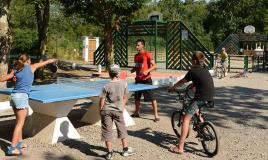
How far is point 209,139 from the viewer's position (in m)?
6.44

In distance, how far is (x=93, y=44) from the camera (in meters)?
32.5

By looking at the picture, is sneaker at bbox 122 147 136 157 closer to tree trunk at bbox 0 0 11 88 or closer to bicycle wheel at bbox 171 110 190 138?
bicycle wheel at bbox 171 110 190 138

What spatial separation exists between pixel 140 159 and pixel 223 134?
2.28 meters

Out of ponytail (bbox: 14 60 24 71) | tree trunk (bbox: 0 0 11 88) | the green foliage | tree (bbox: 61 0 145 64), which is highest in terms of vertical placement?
the green foliage

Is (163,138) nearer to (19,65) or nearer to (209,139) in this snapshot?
(209,139)

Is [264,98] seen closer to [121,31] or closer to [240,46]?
[121,31]

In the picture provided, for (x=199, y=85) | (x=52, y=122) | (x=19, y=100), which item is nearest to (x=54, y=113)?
(x=52, y=122)

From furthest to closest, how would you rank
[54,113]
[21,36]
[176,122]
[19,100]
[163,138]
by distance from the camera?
[21,36]
[176,122]
[163,138]
[54,113]
[19,100]

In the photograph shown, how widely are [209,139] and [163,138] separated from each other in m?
1.37

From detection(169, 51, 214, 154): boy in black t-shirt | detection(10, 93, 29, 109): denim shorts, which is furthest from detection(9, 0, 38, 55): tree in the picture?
detection(169, 51, 214, 154): boy in black t-shirt

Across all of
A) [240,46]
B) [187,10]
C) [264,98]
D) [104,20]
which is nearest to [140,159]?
[264,98]

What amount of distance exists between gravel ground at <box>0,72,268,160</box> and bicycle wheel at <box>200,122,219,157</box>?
0.36 feet

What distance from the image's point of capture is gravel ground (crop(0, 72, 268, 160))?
660 cm

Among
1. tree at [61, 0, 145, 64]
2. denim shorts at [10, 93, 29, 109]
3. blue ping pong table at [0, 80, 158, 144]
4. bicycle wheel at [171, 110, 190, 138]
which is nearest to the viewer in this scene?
denim shorts at [10, 93, 29, 109]
